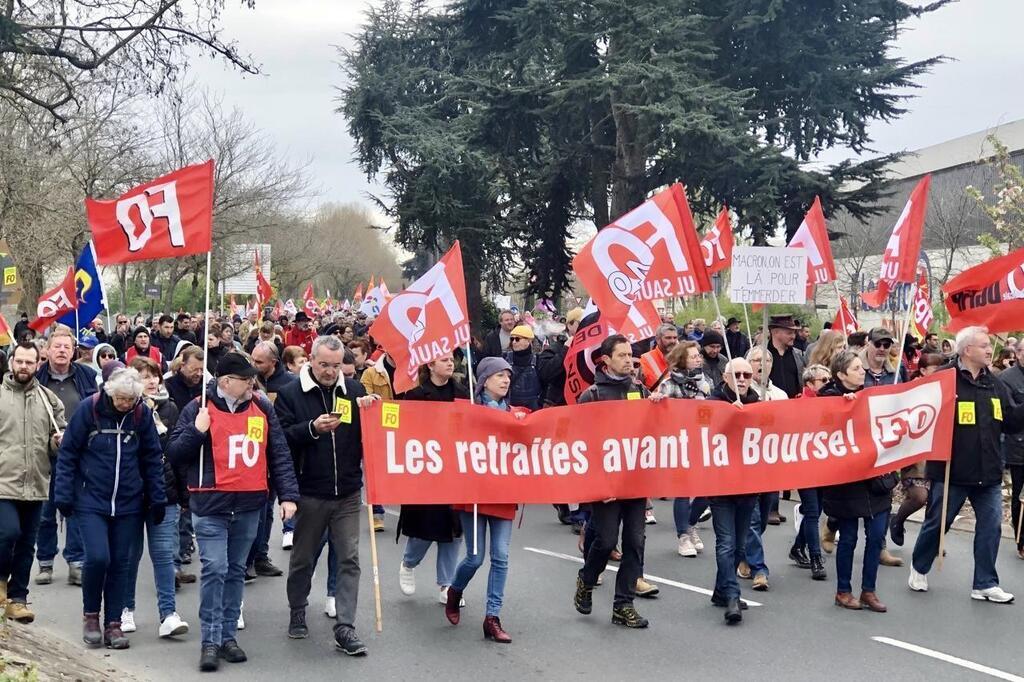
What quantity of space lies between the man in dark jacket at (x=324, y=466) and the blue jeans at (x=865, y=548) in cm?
347

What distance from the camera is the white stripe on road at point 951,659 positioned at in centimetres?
716

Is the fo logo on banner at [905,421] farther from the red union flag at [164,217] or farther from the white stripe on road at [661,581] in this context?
the red union flag at [164,217]

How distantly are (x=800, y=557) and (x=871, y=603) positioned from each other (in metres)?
1.71

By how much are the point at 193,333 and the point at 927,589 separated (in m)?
13.3

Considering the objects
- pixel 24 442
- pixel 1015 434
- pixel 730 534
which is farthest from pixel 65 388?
pixel 1015 434

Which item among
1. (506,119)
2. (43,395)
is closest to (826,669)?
(43,395)

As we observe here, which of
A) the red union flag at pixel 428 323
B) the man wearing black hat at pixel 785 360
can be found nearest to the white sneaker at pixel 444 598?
the red union flag at pixel 428 323

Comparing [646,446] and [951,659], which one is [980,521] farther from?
[646,446]

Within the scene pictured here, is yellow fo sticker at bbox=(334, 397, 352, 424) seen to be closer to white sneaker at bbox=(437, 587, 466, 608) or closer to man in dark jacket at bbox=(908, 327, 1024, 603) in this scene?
white sneaker at bbox=(437, 587, 466, 608)

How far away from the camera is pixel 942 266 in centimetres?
3812

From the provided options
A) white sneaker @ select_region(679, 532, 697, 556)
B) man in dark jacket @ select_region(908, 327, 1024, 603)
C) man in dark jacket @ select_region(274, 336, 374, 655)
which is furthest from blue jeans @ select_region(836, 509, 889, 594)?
man in dark jacket @ select_region(274, 336, 374, 655)

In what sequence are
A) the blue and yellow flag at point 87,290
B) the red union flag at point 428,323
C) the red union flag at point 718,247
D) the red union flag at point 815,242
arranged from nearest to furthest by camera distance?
the red union flag at point 428,323, the red union flag at point 815,242, the red union flag at point 718,247, the blue and yellow flag at point 87,290

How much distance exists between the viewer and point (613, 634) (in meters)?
8.18

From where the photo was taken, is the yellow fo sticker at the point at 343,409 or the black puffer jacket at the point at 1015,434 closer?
the yellow fo sticker at the point at 343,409
